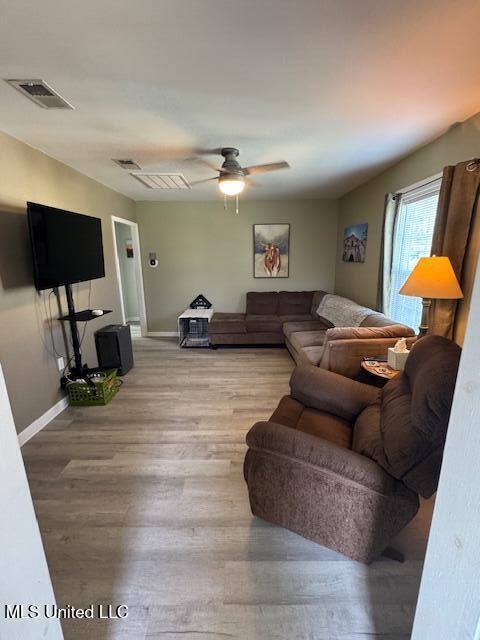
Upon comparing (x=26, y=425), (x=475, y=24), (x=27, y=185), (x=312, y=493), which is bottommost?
(x=26, y=425)

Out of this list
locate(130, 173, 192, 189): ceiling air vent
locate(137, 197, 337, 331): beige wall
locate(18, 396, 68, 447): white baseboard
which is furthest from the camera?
locate(137, 197, 337, 331): beige wall

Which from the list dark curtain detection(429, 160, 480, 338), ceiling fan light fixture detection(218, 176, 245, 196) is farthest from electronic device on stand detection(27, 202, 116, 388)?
dark curtain detection(429, 160, 480, 338)

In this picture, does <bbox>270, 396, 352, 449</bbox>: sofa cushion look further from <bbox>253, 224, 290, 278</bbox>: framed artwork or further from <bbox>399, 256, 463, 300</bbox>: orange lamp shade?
<bbox>253, 224, 290, 278</bbox>: framed artwork

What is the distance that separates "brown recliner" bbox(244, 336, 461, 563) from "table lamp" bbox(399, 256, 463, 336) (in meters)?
0.55

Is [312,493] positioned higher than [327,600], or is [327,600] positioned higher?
[312,493]

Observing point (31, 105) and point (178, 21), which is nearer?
point (178, 21)

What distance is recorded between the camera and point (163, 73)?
142 cm

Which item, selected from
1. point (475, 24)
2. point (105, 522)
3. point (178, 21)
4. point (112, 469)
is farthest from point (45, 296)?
point (475, 24)

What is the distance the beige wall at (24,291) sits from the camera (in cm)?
213

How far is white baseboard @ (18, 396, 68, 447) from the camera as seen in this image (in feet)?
7.48

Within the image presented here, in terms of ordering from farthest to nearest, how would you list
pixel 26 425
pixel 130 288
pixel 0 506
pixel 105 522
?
pixel 130 288
pixel 26 425
pixel 105 522
pixel 0 506

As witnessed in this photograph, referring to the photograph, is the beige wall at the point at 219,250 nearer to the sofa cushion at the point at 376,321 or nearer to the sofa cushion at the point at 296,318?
the sofa cushion at the point at 296,318

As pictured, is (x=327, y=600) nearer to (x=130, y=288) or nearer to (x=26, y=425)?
(x=26, y=425)

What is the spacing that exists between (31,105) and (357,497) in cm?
278
